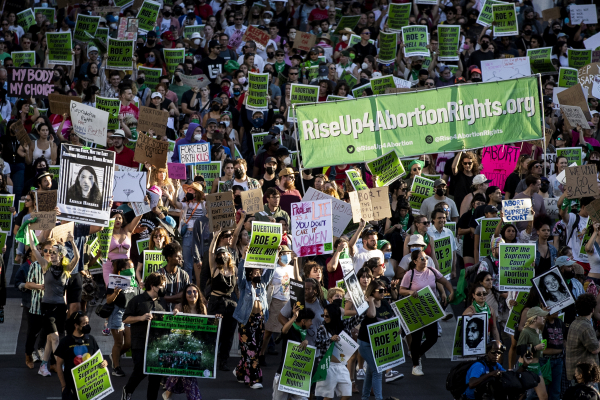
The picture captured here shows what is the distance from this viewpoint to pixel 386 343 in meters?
11.6

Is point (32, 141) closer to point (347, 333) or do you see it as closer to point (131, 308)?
point (131, 308)

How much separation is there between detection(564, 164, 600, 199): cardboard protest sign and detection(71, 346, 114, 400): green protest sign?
7443 mm

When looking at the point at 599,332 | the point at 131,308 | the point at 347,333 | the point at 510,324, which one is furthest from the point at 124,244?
the point at 599,332

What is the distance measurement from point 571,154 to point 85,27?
1051 cm

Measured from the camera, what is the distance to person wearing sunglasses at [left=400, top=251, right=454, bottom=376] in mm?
12688

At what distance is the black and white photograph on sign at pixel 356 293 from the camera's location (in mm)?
11234

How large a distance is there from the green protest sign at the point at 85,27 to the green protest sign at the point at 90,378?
12.0 meters

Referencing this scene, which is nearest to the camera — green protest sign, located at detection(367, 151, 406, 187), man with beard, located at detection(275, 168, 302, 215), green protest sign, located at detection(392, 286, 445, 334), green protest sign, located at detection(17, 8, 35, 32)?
green protest sign, located at detection(392, 286, 445, 334)

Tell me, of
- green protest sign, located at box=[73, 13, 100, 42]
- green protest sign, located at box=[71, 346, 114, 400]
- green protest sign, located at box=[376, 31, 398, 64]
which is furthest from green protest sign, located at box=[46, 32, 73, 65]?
green protest sign, located at box=[71, 346, 114, 400]

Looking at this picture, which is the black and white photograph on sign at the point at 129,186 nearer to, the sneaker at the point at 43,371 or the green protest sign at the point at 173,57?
the sneaker at the point at 43,371

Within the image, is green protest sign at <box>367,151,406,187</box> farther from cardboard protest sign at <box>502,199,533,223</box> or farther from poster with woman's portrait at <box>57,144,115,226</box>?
poster with woman's portrait at <box>57,144,115,226</box>

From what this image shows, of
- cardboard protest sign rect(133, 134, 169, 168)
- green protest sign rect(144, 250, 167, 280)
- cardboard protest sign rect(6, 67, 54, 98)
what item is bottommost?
green protest sign rect(144, 250, 167, 280)

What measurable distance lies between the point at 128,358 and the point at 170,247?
2328 millimetres

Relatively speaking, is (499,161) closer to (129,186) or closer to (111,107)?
(129,186)
